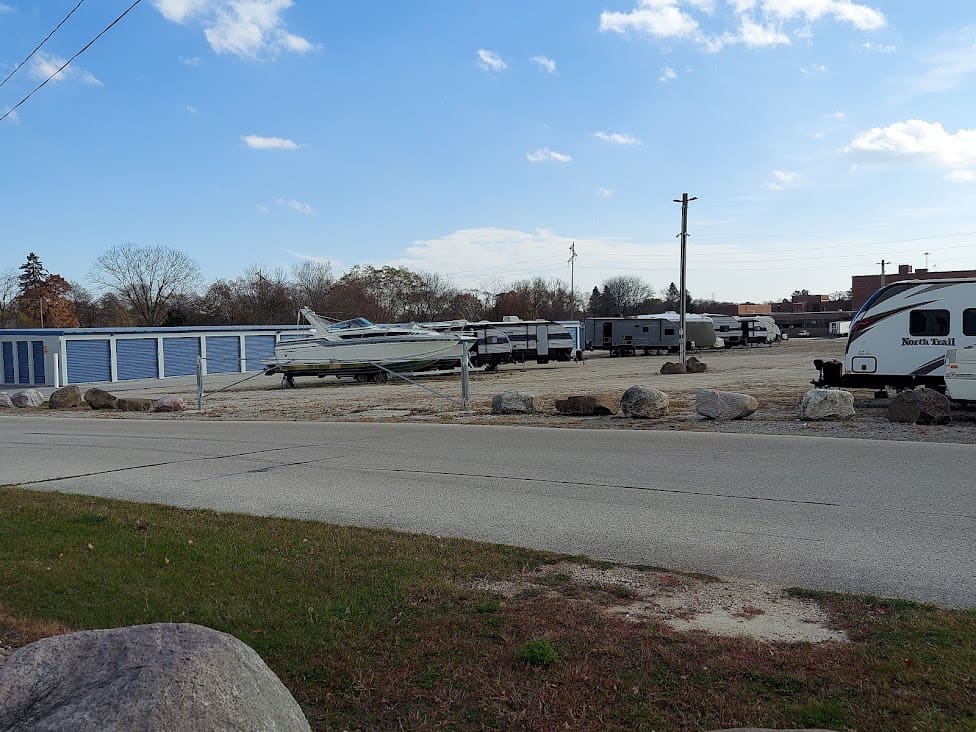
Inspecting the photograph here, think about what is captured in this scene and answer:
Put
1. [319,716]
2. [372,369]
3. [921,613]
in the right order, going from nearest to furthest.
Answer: [319,716], [921,613], [372,369]

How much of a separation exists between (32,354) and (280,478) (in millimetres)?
35273

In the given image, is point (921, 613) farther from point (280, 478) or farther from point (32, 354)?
point (32, 354)

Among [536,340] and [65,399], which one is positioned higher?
[536,340]

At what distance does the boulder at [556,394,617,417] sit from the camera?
1858cm

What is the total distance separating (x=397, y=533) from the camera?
8023 mm

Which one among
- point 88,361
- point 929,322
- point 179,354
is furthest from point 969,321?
point 179,354

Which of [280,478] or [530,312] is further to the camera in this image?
[530,312]

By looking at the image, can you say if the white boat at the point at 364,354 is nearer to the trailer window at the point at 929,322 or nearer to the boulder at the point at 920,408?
the trailer window at the point at 929,322

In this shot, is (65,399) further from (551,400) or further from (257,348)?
(257,348)

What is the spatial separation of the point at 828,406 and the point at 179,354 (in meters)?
37.3

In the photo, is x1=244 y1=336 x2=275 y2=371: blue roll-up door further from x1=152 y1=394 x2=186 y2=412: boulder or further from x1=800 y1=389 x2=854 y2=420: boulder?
x1=800 y1=389 x2=854 y2=420: boulder

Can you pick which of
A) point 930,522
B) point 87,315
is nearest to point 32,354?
point 930,522

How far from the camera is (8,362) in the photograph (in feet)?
140

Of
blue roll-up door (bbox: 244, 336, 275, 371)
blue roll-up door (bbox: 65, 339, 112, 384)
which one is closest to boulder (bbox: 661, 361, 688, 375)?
blue roll-up door (bbox: 244, 336, 275, 371)
